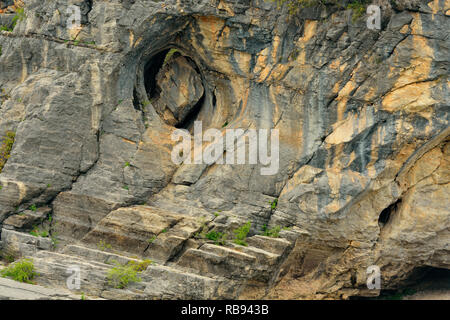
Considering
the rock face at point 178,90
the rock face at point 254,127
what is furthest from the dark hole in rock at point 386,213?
the rock face at point 178,90

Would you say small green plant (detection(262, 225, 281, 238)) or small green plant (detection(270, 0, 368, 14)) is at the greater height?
small green plant (detection(270, 0, 368, 14))

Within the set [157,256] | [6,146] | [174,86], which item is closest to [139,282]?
[157,256]

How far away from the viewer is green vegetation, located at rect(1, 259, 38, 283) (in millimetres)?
14344

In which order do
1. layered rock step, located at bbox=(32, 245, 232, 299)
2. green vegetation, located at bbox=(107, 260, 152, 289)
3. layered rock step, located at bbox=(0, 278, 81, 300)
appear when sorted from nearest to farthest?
layered rock step, located at bbox=(0, 278, 81, 300), layered rock step, located at bbox=(32, 245, 232, 299), green vegetation, located at bbox=(107, 260, 152, 289)

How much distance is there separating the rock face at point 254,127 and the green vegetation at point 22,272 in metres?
0.93

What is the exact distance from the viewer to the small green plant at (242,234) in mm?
15836

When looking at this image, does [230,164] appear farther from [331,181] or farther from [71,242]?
[71,242]

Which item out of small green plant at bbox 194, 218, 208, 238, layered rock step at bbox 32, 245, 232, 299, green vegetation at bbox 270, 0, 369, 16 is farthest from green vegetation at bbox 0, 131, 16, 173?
green vegetation at bbox 270, 0, 369, 16

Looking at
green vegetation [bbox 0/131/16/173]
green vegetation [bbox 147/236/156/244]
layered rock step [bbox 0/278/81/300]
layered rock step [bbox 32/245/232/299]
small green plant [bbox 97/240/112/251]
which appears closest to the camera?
layered rock step [bbox 0/278/81/300]

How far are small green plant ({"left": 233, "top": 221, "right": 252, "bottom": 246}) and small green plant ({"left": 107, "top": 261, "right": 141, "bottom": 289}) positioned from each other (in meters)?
2.54

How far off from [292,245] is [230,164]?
97.0 inches

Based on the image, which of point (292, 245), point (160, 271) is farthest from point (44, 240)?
point (292, 245)

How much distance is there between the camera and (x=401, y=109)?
15641 millimetres

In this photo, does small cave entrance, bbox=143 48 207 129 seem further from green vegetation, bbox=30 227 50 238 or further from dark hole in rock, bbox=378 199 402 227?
A: dark hole in rock, bbox=378 199 402 227
